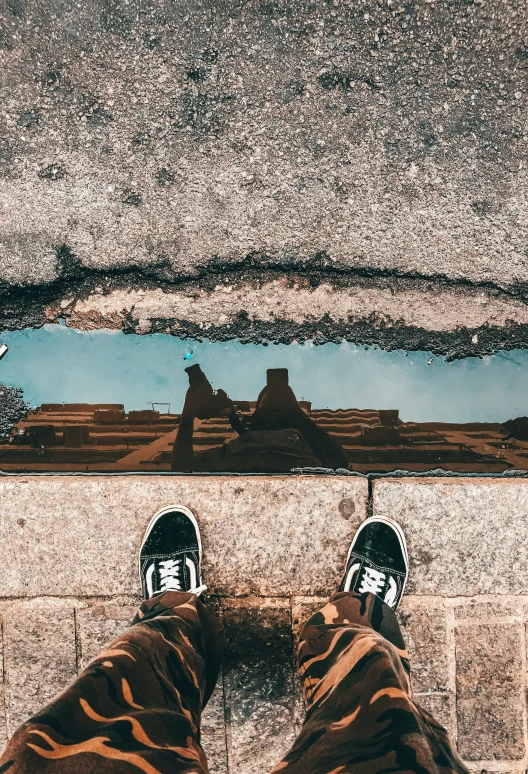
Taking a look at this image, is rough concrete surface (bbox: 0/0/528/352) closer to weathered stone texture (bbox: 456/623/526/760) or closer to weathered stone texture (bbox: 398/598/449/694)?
weathered stone texture (bbox: 398/598/449/694)

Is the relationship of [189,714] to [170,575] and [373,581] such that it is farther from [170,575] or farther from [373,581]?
[373,581]

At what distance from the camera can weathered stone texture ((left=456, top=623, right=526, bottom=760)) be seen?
2.17 metres

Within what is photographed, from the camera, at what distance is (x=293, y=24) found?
6.91 feet

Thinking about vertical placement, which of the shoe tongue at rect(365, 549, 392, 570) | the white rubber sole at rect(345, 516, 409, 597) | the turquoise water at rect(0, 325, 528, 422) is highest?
the turquoise water at rect(0, 325, 528, 422)

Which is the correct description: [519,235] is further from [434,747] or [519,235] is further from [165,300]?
[434,747]

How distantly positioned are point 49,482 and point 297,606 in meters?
1.31

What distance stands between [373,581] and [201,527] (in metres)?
0.83

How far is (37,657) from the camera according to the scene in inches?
87.0

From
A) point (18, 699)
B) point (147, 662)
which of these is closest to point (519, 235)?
point (147, 662)

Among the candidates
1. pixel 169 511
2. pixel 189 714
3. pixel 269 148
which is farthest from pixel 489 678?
pixel 269 148

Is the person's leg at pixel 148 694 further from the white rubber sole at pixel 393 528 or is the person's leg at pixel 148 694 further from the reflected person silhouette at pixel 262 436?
the white rubber sole at pixel 393 528

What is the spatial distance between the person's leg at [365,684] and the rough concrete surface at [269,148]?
1.08 m

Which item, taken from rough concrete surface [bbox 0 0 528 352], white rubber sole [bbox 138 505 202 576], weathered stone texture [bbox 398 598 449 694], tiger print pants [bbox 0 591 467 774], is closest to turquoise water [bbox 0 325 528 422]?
rough concrete surface [bbox 0 0 528 352]

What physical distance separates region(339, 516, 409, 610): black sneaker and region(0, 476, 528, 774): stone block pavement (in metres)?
0.05
